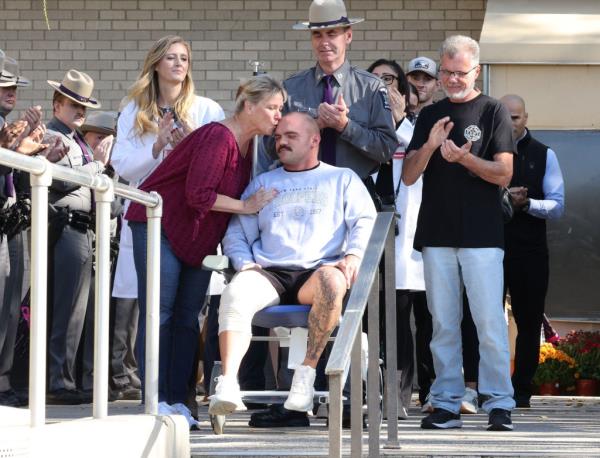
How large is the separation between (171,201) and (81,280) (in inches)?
80.0

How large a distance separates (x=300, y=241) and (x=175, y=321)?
0.76 m

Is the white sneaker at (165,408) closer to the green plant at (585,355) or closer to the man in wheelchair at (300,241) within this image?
the man in wheelchair at (300,241)

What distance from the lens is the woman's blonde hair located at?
7.38 metres

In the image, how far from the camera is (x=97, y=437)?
201 inches

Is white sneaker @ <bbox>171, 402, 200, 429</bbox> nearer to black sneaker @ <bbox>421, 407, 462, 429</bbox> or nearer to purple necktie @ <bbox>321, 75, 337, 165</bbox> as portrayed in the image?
black sneaker @ <bbox>421, 407, 462, 429</bbox>

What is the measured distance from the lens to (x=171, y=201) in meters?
6.98

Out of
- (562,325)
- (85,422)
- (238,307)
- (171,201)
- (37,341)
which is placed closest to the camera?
(37,341)

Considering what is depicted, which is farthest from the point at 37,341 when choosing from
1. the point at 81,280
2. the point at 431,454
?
the point at 81,280

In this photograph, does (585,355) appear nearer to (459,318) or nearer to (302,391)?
(459,318)

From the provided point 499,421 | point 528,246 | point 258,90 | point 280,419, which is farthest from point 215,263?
point 528,246

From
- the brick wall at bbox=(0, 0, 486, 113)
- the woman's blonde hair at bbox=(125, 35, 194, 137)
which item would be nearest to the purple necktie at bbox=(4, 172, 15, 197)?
the woman's blonde hair at bbox=(125, 35, 194, 137)

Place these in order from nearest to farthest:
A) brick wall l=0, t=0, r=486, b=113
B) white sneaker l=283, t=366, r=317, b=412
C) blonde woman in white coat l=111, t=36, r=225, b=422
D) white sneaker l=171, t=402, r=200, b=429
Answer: white sneaker l=283, t=366, r=317, b=412 → white sneaker l=171, t=402, r=200, b=429 → blonde woman in white coat l=111, t=36, r=225, b=422 → brick wall l=0, t=0, r=486, b=113

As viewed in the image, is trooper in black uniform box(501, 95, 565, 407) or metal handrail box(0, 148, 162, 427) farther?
trooper in black uniform box(501, 95, 565, 407)

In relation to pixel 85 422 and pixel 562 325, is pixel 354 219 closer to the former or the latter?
pixel 85 422
